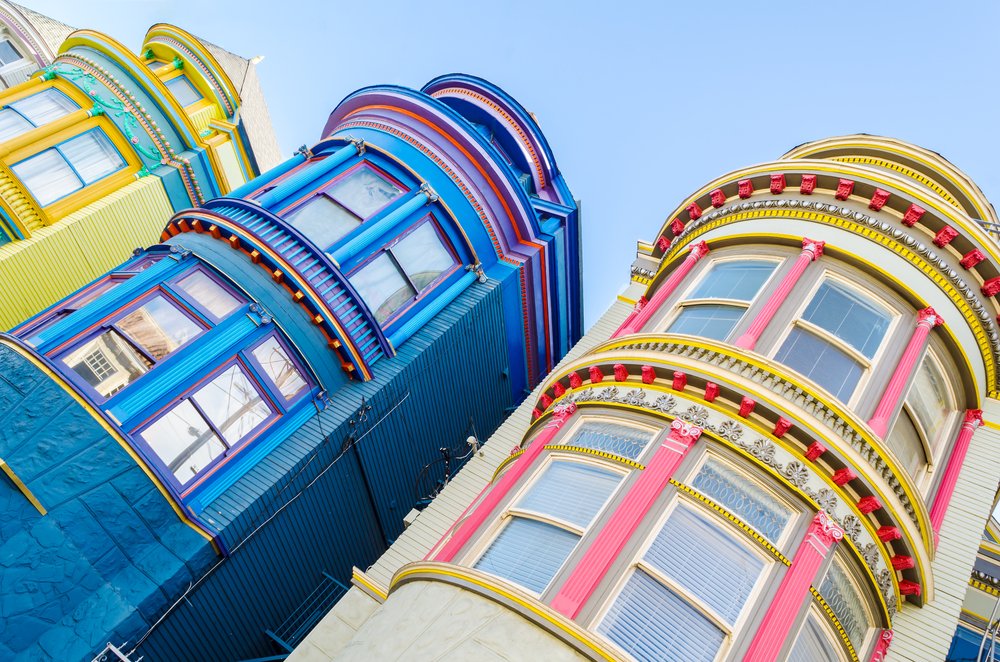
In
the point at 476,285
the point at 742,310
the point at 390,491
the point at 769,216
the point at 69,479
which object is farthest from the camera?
the point at 476,285

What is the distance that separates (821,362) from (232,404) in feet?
34.7

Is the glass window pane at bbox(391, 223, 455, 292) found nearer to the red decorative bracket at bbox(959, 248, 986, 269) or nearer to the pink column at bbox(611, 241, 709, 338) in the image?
the pink column at bbox(611, 241, 709, 338)

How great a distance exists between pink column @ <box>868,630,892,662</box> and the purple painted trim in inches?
435

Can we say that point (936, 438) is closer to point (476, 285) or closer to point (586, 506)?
point (586, 506)

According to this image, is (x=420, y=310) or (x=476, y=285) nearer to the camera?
(x=420, y=310)

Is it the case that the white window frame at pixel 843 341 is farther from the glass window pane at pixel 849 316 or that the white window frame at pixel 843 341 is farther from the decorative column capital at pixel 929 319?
the decorative column capital at pixel 929 319

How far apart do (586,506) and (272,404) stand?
284 inches

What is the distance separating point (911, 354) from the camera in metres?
12.1

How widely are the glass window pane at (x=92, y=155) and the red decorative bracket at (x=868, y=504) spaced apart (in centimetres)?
2104

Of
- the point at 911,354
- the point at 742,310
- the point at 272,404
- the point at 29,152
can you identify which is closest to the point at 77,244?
the point at 29,152

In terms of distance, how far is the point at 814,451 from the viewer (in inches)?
416

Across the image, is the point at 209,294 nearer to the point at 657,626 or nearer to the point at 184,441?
A: the point at 184,441

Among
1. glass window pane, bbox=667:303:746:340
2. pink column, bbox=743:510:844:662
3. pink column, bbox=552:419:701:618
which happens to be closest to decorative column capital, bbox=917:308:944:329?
glass window pane, bbox=667:303:746:340

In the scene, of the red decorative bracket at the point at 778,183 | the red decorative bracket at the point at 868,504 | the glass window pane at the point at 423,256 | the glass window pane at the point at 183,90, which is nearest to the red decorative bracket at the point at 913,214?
the red decorative bracket at the point at 778,183
